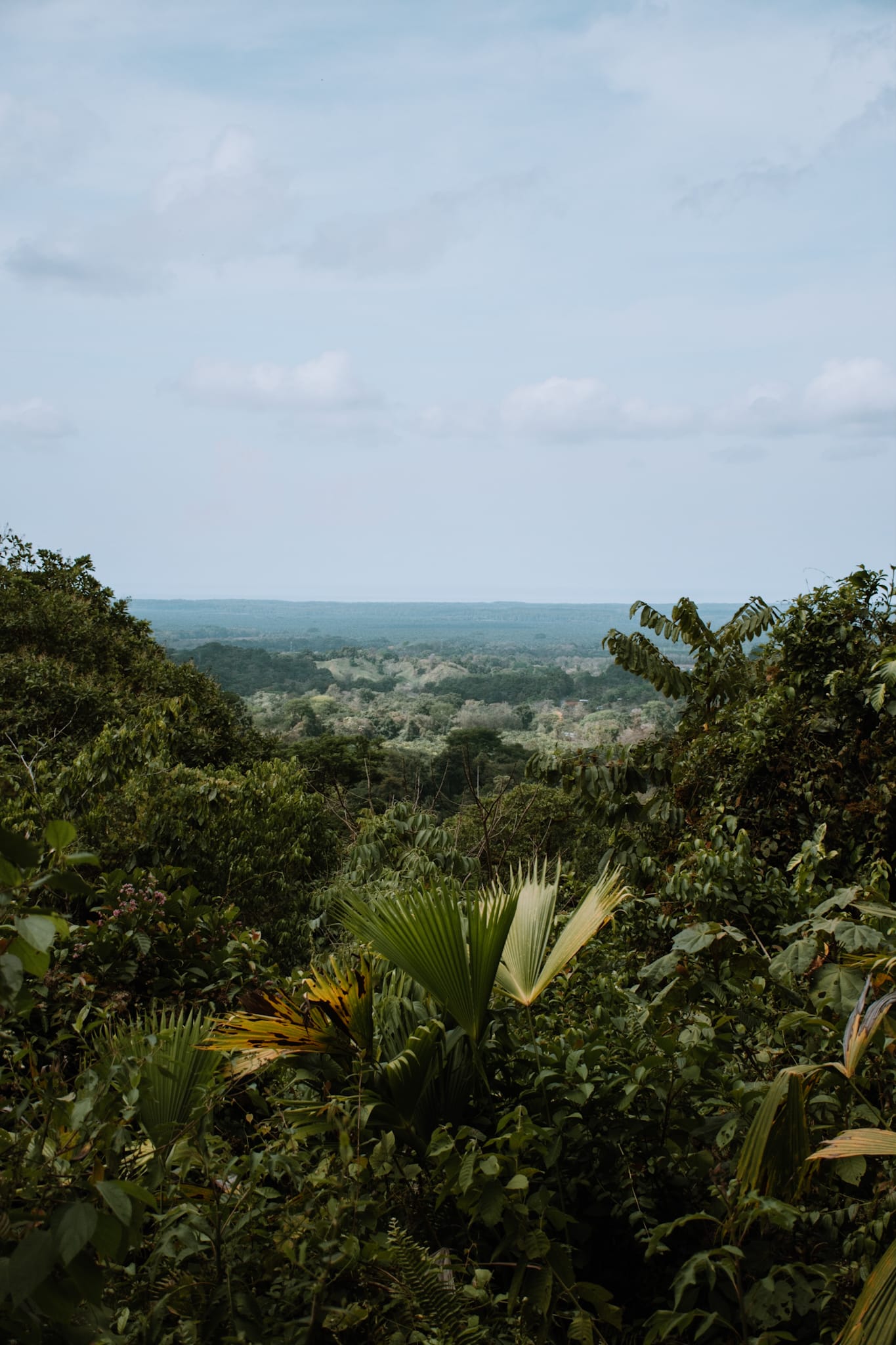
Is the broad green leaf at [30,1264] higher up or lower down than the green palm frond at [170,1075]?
higher up

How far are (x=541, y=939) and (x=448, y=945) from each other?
390 millimetres

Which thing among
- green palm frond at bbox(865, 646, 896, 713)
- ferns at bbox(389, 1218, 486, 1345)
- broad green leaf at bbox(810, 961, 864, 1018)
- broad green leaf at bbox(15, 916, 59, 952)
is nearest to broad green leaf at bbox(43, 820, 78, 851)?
broad green leaf at bbox(15, 916, 59, 952)

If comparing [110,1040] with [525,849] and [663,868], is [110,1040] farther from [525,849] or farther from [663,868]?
[525,849]

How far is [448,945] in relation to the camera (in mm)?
2309

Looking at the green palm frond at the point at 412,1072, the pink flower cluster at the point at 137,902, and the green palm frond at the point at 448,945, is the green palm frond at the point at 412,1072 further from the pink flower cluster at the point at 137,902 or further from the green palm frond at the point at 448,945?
the pink flower cluster at the point at 137,902

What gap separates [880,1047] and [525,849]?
1436 centimetres

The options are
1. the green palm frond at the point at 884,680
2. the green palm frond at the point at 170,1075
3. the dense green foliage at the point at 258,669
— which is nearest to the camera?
the green palm frond at the point at 170,1075

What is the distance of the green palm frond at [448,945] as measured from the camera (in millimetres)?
2301

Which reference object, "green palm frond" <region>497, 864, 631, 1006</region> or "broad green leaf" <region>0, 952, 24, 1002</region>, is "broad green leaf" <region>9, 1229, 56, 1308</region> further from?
"green palm frond" <region>497, 864, 631, 1006</region>

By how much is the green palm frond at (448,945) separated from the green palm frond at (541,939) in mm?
146

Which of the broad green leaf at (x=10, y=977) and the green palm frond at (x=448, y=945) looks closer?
the broad green leaf at (x=10, y=977)

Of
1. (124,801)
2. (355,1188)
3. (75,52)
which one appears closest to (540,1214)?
(355,1188)

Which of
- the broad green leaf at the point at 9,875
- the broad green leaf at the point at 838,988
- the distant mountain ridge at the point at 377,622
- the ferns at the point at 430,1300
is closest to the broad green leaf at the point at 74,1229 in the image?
the broad green leaf at the point at 9,875

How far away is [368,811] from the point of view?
322 inches
